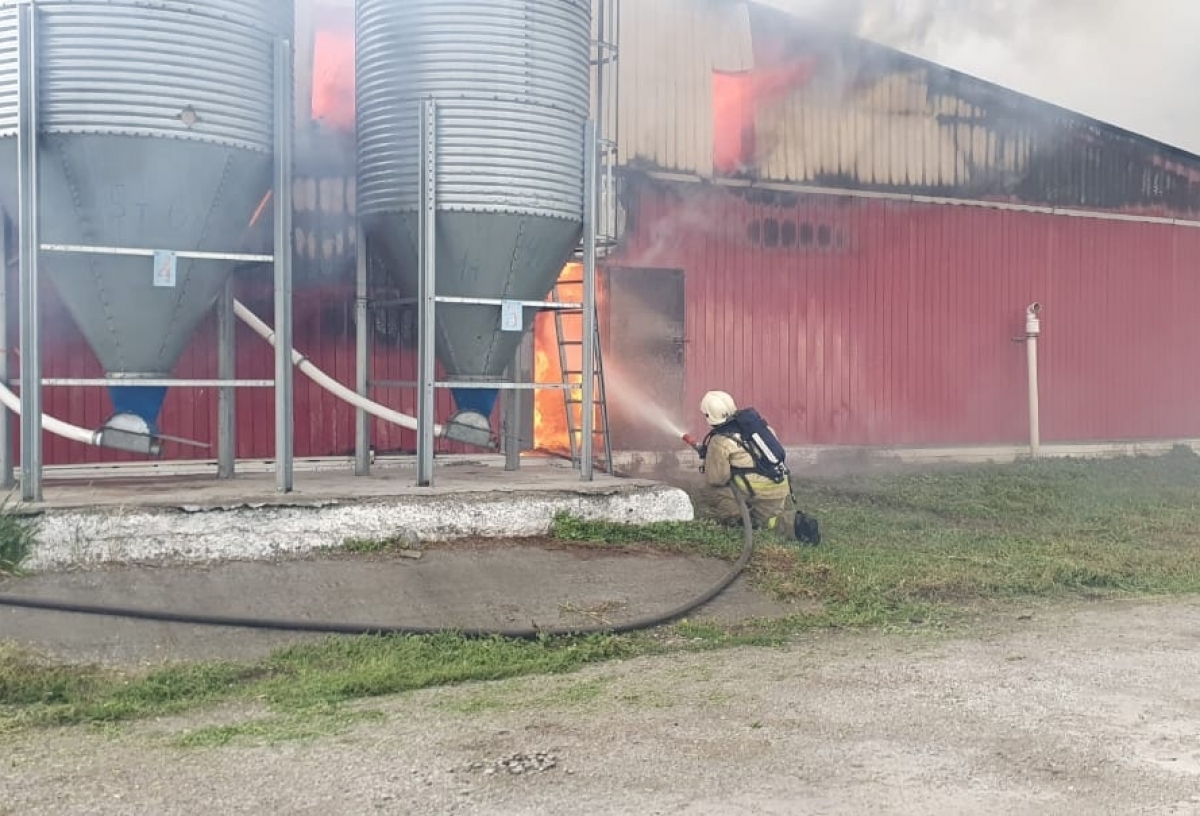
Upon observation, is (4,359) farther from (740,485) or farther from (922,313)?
(922,313)

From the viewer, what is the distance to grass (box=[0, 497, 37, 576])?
252 inches

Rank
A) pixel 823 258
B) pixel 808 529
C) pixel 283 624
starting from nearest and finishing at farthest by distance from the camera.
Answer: pixel 283 624, pixel 808 529, pixel 823 258

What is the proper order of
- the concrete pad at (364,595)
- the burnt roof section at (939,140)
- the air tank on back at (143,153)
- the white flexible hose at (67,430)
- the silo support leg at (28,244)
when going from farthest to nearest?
the burnt roof section at (939,140)
the white flexible hose at (67,430)
the air tank on back at (143,153)
the silo support leg at (28,244)
the concrete pad at (364,595)

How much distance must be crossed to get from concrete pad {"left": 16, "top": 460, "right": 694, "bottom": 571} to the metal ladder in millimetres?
945

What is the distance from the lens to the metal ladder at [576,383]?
9648mm

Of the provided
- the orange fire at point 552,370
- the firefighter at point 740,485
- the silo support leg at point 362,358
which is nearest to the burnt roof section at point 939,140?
the orange fire at point 552,370

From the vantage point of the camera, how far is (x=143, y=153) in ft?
23.1

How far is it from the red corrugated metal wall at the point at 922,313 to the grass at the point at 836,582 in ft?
4.70

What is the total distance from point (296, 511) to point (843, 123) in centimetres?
937

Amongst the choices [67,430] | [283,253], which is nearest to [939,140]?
[283,253]

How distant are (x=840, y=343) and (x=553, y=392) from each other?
13.4 feet

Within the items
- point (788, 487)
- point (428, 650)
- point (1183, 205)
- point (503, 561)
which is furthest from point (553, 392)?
point (1183, 205)

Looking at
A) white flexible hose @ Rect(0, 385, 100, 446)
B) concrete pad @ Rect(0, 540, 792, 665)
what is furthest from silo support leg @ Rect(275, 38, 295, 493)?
white flexible hose @ Rect(0, 385, 100, 446)

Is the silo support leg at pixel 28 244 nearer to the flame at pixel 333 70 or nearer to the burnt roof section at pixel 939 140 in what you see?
the flame at pixel 333 70
